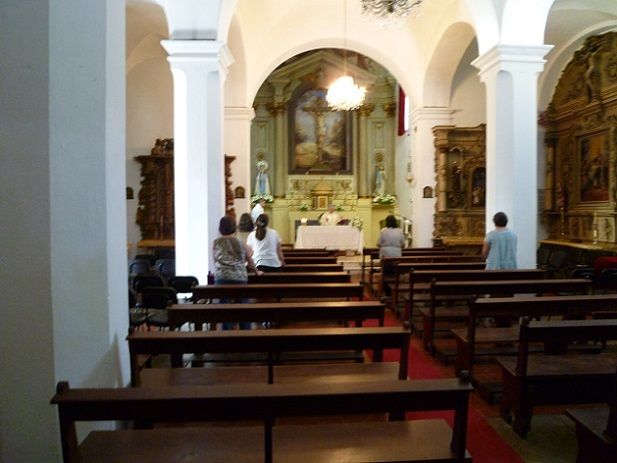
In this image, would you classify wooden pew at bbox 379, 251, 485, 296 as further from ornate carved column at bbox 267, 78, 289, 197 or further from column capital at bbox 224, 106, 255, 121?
ornate carved column at bbox 267, 78, 289, 197

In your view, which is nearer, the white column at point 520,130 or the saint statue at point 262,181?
the white column at point 520,130

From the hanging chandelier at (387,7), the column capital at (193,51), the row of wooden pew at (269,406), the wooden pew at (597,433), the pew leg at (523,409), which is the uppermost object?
the hanging chandelier at (387,7)

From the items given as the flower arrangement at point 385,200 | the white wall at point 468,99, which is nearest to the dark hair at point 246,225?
the white wall at point 468,99

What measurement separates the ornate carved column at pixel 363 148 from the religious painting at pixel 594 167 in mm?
8529

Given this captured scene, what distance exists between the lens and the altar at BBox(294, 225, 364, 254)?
598 inches

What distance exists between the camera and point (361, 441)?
2.28 metres

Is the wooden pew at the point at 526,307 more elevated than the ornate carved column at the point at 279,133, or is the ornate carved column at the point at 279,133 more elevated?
the ornate carved column at the point at 279,133

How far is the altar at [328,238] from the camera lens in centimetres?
1520

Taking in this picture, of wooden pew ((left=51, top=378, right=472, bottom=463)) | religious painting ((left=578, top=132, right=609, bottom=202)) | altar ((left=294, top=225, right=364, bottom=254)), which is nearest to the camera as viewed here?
wooden pew ((left=51, top=378, right=472, bottom=463))

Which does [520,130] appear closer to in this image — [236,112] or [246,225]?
[246,225]

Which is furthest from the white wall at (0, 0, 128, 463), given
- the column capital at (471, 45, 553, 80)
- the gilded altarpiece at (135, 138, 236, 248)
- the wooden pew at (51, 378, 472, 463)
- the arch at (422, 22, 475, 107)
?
the gilded altarpiece at (135, 138, 236, 248)

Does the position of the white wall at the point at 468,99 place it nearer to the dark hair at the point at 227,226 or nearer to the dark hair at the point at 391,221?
the dark hair at the point at 391,221

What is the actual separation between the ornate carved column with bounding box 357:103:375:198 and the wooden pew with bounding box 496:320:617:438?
51.4ft

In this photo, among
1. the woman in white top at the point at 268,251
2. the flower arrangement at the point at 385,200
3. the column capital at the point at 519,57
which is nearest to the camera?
the woman in white top at the point at 268,251
